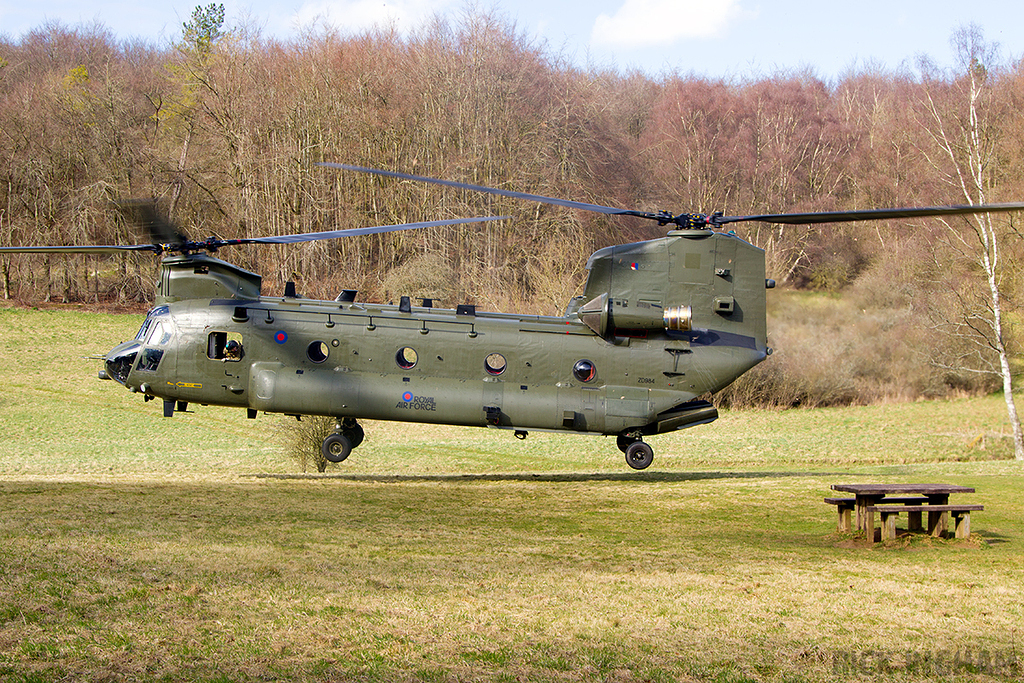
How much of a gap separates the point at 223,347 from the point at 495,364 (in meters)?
4.83

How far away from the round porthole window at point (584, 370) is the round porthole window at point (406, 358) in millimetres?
2820

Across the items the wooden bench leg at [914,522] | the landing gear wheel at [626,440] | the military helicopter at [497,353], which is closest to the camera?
the wooden bench leg at [914,522]

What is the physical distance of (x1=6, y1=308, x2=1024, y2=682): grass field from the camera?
680 cm

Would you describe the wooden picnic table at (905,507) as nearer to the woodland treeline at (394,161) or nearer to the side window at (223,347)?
the side window at (223,347)

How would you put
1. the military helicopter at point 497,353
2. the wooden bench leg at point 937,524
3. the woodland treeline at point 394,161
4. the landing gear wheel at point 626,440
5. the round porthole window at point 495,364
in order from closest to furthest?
the wooden bench leg at point 937,524
the military helicopter at point 497,353
the round porthole window at point 495,364
the landing gear wheel at point 626,440
the woodland treeline at point 394,161

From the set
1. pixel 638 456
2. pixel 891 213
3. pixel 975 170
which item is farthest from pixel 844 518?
pixel 975 170

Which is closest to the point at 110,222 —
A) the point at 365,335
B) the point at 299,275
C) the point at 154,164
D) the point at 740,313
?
the point at 154,164

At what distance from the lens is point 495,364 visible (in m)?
15.9

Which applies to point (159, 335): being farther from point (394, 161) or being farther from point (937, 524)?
point (394, 161)

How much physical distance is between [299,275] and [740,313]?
35940mm

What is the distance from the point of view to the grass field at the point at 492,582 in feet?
22.3

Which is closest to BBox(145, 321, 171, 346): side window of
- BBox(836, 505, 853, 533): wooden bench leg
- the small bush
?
the small bush

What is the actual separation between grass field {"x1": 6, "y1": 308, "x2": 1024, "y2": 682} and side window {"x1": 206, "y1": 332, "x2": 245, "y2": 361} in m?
2.32

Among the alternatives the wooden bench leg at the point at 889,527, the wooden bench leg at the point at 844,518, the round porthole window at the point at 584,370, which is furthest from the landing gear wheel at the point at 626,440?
the wooden bench leg at the point at 889,527
